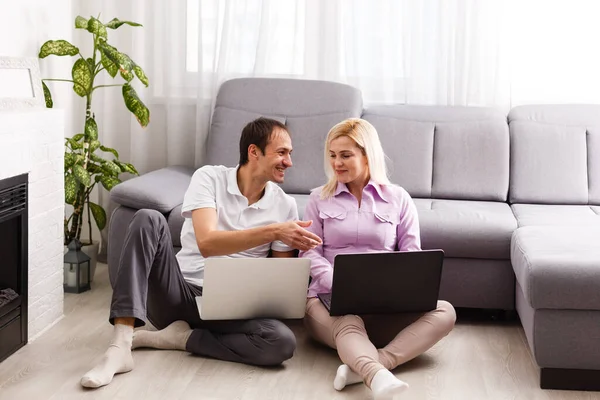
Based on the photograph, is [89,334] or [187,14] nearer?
[89,334]

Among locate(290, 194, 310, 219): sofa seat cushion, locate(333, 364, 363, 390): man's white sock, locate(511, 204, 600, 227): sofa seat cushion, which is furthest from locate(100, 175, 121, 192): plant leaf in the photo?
locate(511, 204, 600, 227): sofa seat cushion

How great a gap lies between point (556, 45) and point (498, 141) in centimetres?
69

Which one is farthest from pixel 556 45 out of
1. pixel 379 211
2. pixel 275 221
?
pixel 275 221

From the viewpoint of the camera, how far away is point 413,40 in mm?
4645

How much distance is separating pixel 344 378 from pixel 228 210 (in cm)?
77

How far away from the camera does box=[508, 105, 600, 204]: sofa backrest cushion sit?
13.8 feet

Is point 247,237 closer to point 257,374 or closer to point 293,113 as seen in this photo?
point 257,374

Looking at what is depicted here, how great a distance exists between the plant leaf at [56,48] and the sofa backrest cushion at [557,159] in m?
2.13

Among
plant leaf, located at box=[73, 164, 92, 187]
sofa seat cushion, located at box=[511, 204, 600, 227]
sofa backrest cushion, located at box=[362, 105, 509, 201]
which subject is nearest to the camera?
sofa seat cushion, located at box=[511, 204, 600, 227]

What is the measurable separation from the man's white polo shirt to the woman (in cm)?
14

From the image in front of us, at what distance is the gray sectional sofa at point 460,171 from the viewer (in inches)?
145

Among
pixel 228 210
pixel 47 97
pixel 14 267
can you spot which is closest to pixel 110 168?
pixel 47 97

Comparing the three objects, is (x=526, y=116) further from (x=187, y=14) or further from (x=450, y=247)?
(x=187, y=14)

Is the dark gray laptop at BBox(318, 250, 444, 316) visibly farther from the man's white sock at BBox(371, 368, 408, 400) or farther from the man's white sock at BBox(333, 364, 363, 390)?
the man's white sock at BBox(371, 368, 408, 400)
